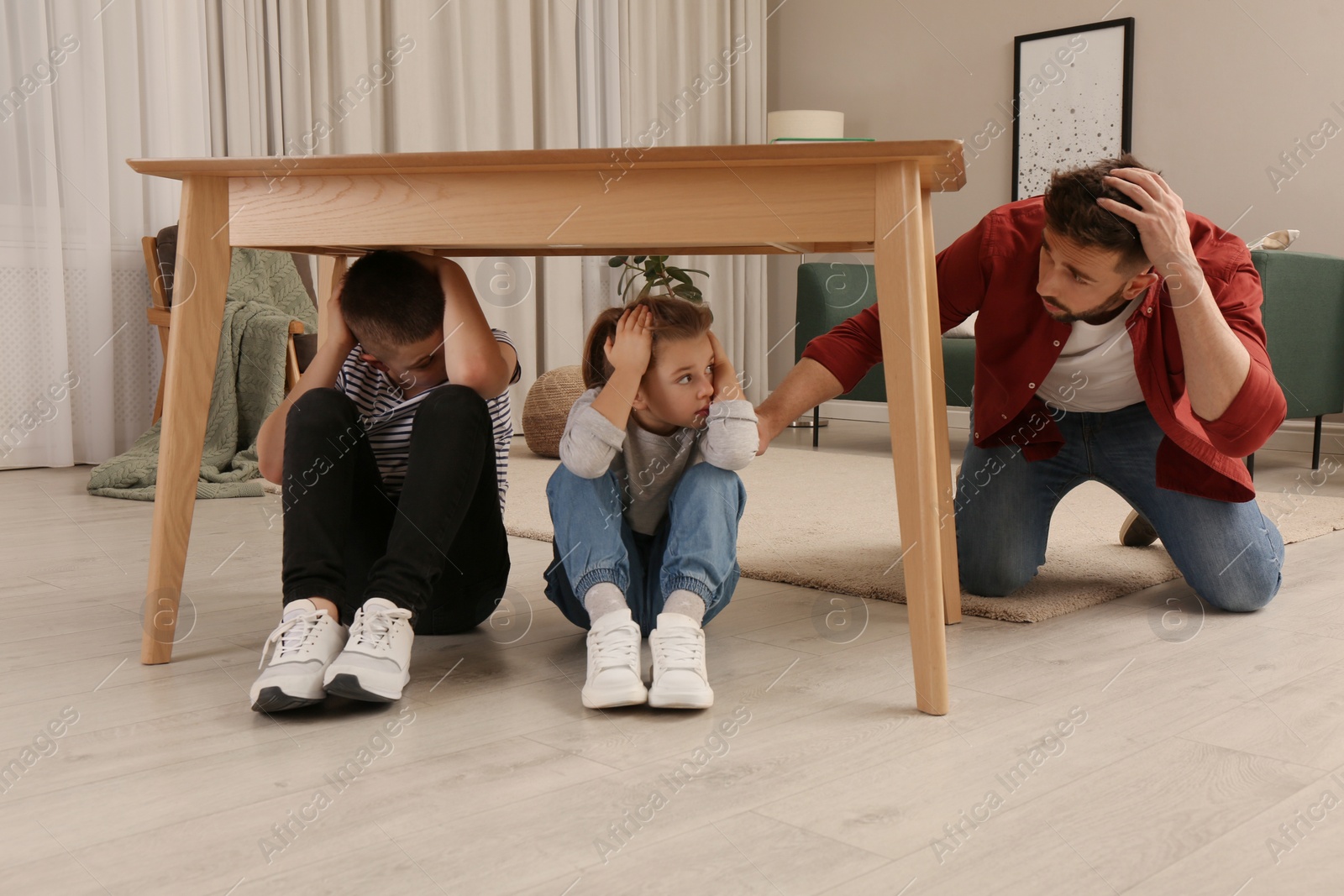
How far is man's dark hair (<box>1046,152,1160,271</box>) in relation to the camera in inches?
45.3

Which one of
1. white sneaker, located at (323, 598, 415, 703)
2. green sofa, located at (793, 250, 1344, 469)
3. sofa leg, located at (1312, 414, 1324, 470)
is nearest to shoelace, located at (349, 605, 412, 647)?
white sneaker, located at (323, 598, 415, 703)

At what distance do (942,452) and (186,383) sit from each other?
89 centimetres

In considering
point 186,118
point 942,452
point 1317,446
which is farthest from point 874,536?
point 186,118

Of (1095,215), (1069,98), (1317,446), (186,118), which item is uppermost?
(1069,98)

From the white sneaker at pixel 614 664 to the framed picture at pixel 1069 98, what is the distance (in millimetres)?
3431

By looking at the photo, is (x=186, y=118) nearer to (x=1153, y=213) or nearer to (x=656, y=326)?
(x=656, y=326)

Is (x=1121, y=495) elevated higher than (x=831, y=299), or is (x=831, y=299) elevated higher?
(x=831, y=299)

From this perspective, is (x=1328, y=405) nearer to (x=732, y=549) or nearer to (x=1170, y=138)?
(x=1170, y=138)

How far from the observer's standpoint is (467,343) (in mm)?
1211

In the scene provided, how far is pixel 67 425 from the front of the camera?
3.21 meters

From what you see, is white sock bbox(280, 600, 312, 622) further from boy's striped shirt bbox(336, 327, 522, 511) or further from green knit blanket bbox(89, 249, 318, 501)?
green knit blanket bbox(89, 249, 318, 501)

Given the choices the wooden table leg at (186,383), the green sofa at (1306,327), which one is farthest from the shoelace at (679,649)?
the green sofa at (1306,327)

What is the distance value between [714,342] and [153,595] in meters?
0.66

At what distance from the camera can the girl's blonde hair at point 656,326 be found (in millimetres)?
1187
